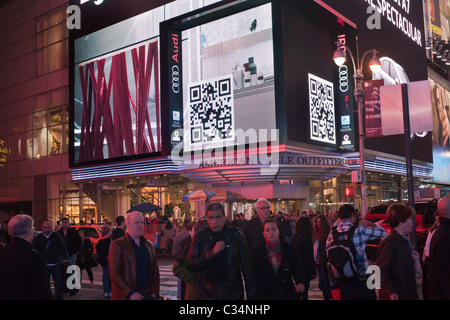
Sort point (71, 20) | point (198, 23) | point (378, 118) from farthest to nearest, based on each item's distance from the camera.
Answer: point (71, 20), point (198, 23), point (378, 118)

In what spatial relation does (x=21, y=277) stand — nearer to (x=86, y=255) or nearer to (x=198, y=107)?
(x=86, y=255)

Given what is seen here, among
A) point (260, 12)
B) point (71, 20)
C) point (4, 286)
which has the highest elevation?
point (71, 20)

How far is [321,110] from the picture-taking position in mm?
31031

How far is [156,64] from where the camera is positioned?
33438mm

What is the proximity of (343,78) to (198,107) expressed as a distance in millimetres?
9239

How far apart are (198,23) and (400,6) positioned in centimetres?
1988

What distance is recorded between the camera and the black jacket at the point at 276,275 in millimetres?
6770

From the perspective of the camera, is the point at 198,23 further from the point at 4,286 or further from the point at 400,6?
the point at 4,286

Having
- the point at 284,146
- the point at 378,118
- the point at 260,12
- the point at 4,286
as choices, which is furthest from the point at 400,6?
the point at 4,286

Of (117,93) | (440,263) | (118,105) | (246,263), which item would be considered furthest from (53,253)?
(117,93)

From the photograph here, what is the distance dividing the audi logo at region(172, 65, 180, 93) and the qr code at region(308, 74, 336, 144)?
8.22 metres

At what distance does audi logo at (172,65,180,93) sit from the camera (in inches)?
1278

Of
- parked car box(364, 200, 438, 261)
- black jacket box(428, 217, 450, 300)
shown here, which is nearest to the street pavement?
parked car box(364, 200, 438, 261)
